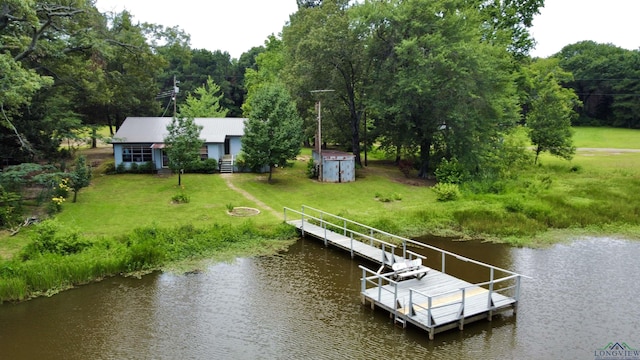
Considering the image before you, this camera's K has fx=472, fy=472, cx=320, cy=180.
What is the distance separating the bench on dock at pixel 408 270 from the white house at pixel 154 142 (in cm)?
2264

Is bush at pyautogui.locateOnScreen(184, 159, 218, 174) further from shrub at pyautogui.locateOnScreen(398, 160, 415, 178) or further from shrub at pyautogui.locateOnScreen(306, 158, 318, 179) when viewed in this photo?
shrub at pyautogui.locateOnScreen(398, 160, 415, 178)

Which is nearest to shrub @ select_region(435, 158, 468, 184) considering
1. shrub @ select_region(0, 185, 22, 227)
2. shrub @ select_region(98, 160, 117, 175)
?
shrub @ select_region(98, 160, 117, 175)

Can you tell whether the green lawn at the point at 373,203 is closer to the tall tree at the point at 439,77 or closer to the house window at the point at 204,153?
the house window at the point at 204,153

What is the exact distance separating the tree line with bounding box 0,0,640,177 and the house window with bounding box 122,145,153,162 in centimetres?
326

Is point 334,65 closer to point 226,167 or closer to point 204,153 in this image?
point 226,167

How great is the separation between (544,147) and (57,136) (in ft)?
128

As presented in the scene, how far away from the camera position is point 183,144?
29.1 metres

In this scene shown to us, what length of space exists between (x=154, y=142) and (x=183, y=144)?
7326mm

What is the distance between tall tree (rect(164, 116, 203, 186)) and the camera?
29.1 meters

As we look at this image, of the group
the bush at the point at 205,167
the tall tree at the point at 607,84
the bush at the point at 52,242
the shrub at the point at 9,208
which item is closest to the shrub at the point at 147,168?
the bush at the point at 205,167

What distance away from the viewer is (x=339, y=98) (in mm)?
38344

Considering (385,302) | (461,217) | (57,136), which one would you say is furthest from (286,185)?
(385,302)

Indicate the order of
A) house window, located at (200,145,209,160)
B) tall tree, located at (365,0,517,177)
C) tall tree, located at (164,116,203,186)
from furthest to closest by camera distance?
house window, located at (200,145,209,160)
tall tree, located at (365,0,517,177)
tall tree, located at (164,116,203,186)

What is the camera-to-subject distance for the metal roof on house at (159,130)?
35.5 m
